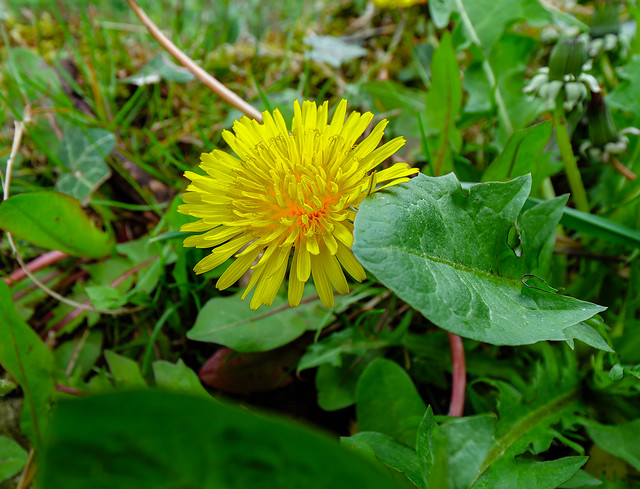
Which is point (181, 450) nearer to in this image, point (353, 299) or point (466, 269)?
point (466, 269)

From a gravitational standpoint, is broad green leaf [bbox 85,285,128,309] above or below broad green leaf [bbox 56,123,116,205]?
below

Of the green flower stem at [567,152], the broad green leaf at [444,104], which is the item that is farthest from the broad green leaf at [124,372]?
the green flower stem at [567,152]

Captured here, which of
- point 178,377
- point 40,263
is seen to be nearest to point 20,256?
point 40,263

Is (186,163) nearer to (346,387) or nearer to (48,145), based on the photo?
(48,145)

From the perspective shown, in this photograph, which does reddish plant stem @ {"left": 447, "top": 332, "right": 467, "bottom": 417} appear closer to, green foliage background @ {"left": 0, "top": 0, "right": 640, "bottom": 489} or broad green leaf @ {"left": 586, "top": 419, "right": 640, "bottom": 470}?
green foliage background @ {"left": 0, "top": 0, "right": 640, "bottom": 489}

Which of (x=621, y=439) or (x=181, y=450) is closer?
(x=181, y=450)

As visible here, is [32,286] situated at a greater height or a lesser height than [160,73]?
lesser

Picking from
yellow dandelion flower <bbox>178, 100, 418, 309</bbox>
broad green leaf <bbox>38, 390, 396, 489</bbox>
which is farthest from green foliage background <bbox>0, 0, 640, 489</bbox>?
yellow dandelion flower <bbox>178, 100, 418, 309</bbox>
